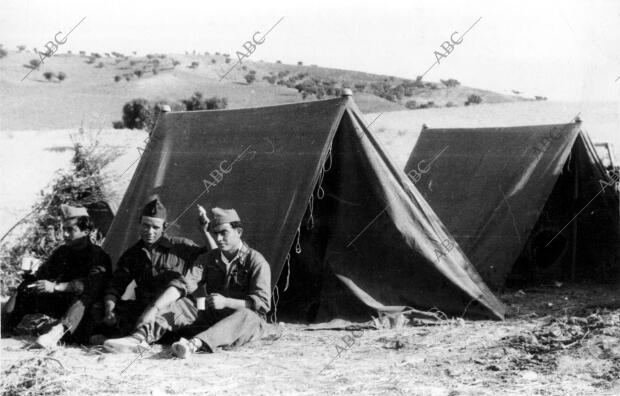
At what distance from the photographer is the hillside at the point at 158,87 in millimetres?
40656

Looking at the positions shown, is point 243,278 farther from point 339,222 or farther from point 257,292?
point 339,222

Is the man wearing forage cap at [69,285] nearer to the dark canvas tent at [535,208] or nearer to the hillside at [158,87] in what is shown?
the dark canvas tent at [535,208]

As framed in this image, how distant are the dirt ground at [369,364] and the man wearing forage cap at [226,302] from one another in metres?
0.14

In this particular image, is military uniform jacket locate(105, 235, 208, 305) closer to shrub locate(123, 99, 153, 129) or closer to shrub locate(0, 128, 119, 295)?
shrub locate(0, 128, 119, 295)

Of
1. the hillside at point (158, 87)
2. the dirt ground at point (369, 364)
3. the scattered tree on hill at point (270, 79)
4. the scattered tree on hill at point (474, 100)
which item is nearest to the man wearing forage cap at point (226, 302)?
the dirt ground at point (369, 364)

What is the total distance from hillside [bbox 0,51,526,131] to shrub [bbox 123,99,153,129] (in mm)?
1226

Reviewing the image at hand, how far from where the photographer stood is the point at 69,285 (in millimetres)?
5707

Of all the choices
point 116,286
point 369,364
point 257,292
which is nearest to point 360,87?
point 116,286

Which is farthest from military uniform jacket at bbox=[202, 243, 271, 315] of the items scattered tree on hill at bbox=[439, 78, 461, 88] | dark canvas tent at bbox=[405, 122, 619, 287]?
scattered tree on hill at bbox=[439, 78, 461, 88]

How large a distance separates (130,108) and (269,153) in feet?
94.3

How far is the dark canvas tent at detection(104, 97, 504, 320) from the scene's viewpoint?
6.62 meters

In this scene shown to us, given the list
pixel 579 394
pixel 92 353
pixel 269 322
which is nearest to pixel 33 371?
pixel 92 353

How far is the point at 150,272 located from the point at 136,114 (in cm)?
2954

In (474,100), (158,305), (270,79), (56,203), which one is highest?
(270,79)
